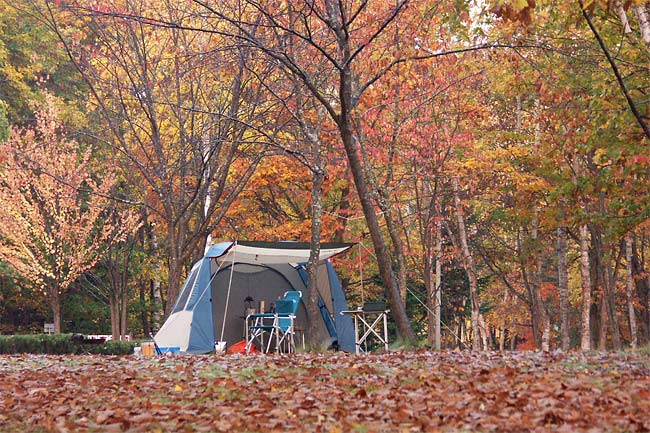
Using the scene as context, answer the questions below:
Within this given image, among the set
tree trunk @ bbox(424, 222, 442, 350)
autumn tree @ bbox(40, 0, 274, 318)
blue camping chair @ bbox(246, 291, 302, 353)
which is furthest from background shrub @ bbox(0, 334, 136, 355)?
tree trunk @ bbox(424, 222, 442, 350)

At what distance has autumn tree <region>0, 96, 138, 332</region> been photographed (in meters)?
20.4

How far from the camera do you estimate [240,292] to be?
14.4m

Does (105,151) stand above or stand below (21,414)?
above

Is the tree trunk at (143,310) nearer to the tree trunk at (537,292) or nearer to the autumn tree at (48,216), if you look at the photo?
the autumn tree at (48,216)

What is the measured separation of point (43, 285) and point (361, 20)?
12.2 metres

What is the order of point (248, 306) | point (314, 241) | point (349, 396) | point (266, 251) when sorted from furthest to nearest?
point (248, 306), point (266, 251), point (314, 241), point (349, 396)

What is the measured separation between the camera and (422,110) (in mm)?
16203

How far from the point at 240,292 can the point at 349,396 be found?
9221 millimetres

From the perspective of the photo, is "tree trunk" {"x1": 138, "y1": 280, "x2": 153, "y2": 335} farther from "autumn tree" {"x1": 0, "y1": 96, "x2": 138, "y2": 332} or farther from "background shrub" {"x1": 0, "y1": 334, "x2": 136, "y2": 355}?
"background shrub" {"x1": 0, "y1": 334, "x2": 136, "y2": 355}

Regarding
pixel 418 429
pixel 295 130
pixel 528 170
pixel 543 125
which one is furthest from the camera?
pixel 543 125

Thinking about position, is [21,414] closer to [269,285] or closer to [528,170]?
[269,285]

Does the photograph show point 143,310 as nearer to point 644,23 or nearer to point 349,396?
point 644,23

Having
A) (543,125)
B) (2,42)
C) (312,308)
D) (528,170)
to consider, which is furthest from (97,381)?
(2,42)

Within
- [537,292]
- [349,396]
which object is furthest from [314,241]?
[537,292]
